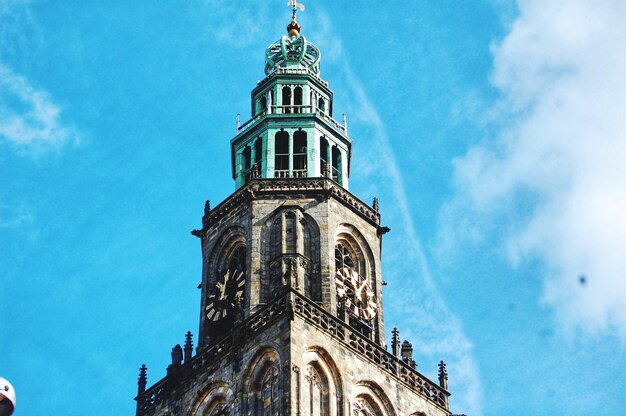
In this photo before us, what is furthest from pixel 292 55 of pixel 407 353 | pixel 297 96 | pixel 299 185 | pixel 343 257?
pixel 407 353

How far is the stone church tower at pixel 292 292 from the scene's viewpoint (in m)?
41.8

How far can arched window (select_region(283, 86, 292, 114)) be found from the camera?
A: 180 ft

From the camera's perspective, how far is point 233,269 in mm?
49000

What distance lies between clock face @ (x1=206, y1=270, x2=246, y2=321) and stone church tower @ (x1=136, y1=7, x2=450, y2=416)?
6 centimetres

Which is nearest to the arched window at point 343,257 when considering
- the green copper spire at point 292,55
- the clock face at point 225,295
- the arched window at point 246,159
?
the clock face at point 225,295

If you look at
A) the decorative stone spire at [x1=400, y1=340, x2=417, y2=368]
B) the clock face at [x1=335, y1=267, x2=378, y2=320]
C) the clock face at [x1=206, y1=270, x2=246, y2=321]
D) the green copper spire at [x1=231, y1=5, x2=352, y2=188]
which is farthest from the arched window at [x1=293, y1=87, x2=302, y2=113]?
the decorative stone spire at [x1=400, y1=340, x2=417, y2=368]

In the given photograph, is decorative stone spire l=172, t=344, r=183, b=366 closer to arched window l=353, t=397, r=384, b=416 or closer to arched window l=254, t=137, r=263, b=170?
arched window l=353, t=397, r=384, b=416

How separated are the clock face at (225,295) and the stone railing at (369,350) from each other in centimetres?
458

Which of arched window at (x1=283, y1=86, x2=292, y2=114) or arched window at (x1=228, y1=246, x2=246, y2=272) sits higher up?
arched window at (x1=283, y1=86, x2=292, y2=114)

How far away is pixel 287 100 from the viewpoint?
5597 cm

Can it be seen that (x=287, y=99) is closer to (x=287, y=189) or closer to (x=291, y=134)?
(x=291, y=134)

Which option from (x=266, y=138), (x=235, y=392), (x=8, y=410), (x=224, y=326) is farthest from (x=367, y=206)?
(x=8, y=410)

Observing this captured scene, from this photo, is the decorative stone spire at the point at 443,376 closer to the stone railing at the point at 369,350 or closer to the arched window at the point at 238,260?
the stone railing at the point at 369,350

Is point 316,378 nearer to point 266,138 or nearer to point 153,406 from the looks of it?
point 153,406
